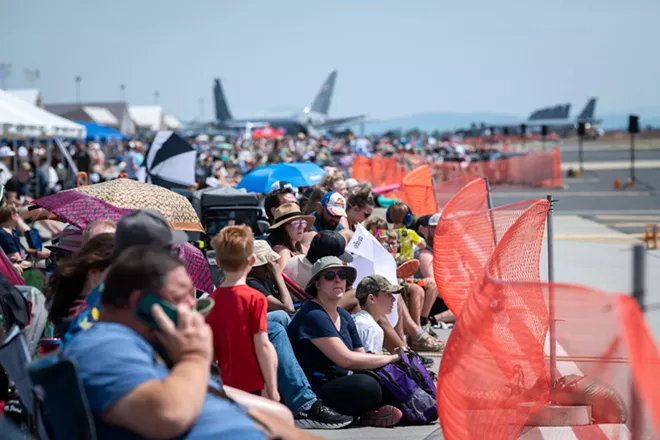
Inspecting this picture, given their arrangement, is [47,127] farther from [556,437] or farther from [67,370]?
[67,370]

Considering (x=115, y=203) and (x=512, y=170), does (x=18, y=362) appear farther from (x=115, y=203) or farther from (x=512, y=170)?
(x=512, y=170)

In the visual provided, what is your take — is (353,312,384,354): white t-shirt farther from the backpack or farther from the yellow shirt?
the yellow shirt

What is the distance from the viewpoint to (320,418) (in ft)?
19.6

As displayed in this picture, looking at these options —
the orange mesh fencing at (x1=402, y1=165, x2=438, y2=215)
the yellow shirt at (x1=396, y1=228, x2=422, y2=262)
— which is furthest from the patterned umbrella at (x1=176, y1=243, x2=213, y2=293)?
the orange mesh fencing at (x1=402, y1=165, x2=438, y2=215)

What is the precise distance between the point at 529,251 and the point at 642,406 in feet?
9.89

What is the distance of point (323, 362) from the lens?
605cm

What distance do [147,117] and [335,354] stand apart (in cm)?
12533

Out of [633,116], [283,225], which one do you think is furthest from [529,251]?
[633,116]

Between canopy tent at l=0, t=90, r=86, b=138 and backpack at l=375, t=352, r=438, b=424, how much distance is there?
44.6ft

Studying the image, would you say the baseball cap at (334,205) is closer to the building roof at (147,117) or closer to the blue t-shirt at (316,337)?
the blue t-shirt at (316,337)

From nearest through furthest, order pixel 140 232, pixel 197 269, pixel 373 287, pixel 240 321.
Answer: pixel 140 232
pixel 240 321
pixel 197 269
pixel 373 287

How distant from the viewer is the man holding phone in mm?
2594

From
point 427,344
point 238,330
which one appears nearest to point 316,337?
point 238,330

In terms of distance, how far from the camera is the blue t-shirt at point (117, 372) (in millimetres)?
2621
